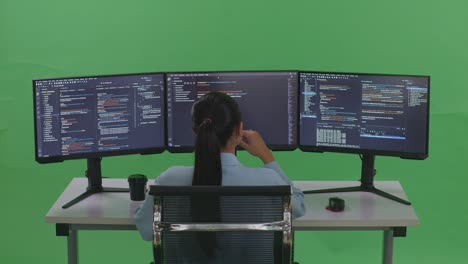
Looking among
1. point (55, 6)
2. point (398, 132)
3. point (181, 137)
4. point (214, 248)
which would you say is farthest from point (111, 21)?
point (214, 248)

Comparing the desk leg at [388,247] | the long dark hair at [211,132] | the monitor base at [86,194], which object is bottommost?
the desk leg at [388,247]

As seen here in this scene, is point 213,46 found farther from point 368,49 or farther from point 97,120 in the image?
point 97,120

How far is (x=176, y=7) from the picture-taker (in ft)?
15.8

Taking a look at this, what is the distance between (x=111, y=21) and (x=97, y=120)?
1234mm

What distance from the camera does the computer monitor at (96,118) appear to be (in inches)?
145

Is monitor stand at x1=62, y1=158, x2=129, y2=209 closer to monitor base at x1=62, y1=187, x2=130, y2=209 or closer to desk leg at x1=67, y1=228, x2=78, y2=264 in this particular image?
monitor base at x1=62, y1=187, x2=130, y2=209

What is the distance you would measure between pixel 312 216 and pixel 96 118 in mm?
1030

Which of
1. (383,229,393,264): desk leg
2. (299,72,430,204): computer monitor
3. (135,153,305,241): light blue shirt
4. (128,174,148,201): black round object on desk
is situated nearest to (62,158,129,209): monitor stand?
(128,174,148,201): black round object on desk

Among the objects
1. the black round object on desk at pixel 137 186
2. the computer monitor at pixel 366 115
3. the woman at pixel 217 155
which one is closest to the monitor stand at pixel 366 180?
the computer monitor at pixel 366 115

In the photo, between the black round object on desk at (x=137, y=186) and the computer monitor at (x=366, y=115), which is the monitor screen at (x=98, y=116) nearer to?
the black round object on desk at (x=137, y=186)

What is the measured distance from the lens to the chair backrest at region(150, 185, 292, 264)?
2.61m

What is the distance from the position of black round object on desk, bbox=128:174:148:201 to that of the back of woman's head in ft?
2.84

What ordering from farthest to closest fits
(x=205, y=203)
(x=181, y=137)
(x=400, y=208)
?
(x=181, y=137)
(x=400, y=208)
(x=205, y=203)

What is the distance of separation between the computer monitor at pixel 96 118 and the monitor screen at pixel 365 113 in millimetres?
676
